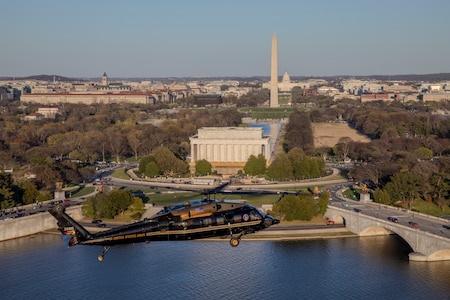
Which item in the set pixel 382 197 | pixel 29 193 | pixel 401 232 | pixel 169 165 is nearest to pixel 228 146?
pixel 169 165

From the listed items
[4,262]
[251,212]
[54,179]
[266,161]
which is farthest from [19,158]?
[251,212]

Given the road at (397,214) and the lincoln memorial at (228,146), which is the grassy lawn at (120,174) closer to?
the lincoln memorial at (228,146)

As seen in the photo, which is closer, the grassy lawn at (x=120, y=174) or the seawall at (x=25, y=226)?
the seawall at (x=25, y=226)

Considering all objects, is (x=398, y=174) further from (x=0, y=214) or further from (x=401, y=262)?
(x=0, y=214)

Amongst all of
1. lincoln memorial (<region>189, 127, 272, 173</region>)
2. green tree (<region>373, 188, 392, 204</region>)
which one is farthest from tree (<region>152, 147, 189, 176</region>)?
green tree (<region>373, 188, 392, 204</region>)

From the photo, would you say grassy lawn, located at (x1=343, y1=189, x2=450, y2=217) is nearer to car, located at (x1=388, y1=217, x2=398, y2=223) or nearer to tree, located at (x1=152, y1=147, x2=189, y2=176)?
car, located at (x1=388, y1=217, x2=398, y2=223)

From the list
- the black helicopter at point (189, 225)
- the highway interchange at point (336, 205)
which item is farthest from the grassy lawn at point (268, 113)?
the black helicopter at point (189, 225)
